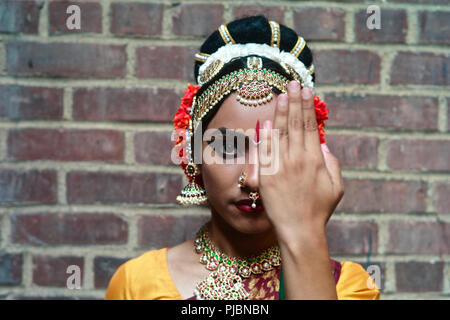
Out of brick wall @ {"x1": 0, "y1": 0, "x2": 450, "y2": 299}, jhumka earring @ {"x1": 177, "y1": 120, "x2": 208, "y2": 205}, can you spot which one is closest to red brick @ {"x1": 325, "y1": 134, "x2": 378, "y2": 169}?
brick wall @ {"x1": 0, "y1": 0, "x2": 450, "y2": 299}

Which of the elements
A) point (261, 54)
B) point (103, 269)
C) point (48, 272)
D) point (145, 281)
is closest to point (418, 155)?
point (261, 54)

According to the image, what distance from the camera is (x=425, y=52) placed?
1722mm

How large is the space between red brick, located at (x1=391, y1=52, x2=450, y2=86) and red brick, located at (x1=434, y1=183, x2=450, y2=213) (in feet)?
1.22

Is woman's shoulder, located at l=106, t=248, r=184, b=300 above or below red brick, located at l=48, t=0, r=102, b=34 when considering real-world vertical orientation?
below

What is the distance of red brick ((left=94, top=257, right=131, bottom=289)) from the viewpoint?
1712mm

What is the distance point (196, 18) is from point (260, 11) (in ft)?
0.76

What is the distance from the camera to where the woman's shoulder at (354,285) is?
1.32 metres

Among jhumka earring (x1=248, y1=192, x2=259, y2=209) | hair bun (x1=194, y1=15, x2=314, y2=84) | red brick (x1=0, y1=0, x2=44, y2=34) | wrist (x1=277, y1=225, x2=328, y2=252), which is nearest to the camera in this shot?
wrist (x1=277, y1=225, x2=328, y2=252)

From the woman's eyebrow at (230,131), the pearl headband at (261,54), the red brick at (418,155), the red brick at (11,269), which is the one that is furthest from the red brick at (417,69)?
the red brick at (11,269)

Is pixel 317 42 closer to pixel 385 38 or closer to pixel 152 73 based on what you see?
pixel 385 38

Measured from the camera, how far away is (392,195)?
1.73 m

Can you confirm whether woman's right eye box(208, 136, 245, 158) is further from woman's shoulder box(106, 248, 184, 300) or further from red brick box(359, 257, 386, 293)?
red brick box(359, 257, 386, 293)

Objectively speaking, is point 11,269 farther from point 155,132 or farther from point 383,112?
point 383,112
